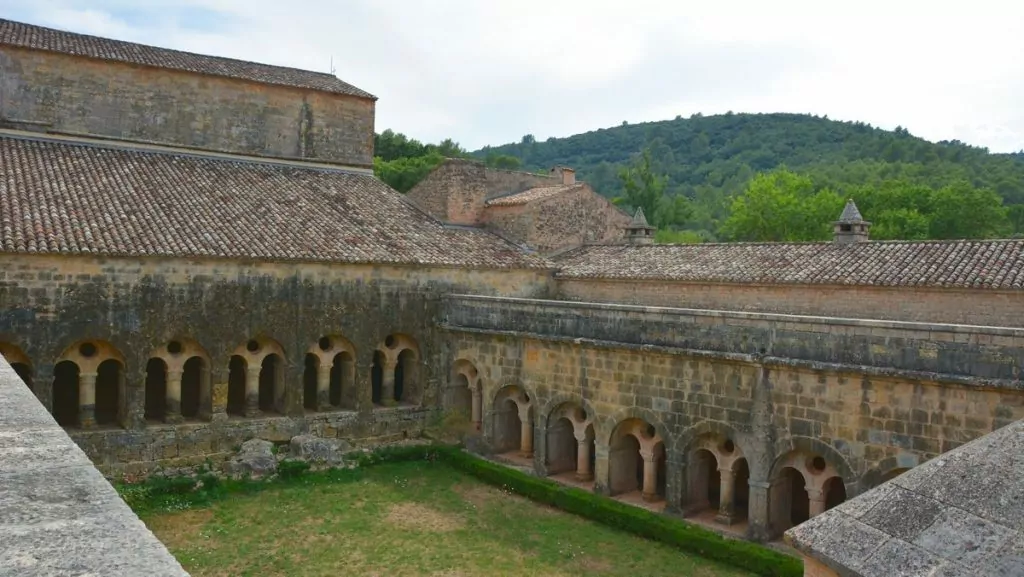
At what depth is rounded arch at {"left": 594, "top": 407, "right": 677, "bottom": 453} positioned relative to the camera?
16344mm

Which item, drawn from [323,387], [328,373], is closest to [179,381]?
[323,387]

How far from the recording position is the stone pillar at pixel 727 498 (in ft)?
50.8

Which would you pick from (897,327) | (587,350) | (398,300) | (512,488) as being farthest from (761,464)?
(398,300)

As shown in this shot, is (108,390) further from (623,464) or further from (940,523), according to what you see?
(940,523)

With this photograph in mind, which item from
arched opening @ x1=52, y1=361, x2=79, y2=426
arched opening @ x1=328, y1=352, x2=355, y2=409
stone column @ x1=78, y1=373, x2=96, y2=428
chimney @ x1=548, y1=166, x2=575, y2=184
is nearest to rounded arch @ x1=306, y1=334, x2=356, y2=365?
arched opening @ x1=328, y1=352, x2=355, y2=409

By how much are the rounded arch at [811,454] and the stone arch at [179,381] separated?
12.8 m

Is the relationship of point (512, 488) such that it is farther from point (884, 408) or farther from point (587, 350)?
point (884, 408)

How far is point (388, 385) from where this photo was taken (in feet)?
72.1

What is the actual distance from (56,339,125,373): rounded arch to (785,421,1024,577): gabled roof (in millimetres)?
16761

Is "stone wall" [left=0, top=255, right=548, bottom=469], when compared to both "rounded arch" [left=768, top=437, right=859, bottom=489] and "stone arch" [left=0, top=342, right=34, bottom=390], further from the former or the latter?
"rounded arch" [left=768, top=437, right=859, bottom=489]

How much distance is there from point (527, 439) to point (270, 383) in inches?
277

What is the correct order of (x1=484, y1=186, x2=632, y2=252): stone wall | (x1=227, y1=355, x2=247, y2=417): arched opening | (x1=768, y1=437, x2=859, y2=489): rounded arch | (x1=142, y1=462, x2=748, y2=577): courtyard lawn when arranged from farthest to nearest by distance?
1. (x1=484, y1=186, x2=632, y2=252): stone wall
2. (x1=227, y1=355, x2=247, y2=417): arched opening
3. (x1=142, y1=462, x2=748, y2=577): courtyard lawn
4. (x1=768, y1=437, x2=859, y2=489): rounded arch

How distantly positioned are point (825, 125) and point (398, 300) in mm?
94197

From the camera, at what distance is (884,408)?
1320 centimetres
